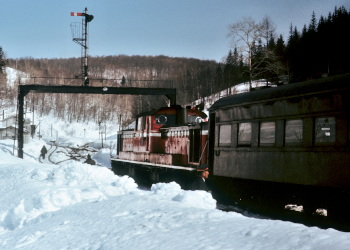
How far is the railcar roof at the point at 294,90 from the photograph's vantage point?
8.36 metres

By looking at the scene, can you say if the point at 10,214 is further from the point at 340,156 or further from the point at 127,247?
the point at 340,156

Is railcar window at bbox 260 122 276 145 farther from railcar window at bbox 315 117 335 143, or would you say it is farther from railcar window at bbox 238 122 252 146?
railcar window at bbox 315 117 335 143

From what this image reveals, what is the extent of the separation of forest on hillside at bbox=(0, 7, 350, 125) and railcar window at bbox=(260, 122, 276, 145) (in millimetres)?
1818

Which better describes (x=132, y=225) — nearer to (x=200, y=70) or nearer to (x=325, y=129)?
(x=325, y=129)

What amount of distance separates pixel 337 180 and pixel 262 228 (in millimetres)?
3475

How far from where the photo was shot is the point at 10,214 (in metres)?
9.10

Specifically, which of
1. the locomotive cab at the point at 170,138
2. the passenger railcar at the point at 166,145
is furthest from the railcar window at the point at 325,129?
the locomotive cab at the point at 170,138

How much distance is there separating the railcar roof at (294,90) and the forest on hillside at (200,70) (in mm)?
619

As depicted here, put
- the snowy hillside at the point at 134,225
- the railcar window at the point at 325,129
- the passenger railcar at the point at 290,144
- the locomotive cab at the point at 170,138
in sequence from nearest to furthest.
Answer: the snowy hillside at the point at 134,225
the passenger railcar at the point at 290,144
the railcar window at the point at 325,129
the locomotive cab at the point at 170,138

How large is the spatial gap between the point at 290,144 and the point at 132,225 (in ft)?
15.8

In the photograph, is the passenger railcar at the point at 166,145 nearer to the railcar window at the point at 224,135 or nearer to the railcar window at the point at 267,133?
the railcar window at the point at 224,135

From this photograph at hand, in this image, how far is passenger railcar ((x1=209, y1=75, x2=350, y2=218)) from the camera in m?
8.18

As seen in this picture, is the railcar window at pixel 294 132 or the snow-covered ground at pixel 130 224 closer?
the snow-covered ground at pixel 130 224

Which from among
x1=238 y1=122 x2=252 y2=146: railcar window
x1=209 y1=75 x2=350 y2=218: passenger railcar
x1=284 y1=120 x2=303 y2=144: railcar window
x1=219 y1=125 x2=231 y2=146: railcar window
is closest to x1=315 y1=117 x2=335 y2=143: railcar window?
x1=209 y1=75 x2=350 y2=218: passenger railcar
